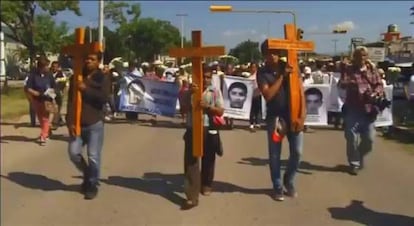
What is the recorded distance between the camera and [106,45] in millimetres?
2705

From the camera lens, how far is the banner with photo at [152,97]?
10.2 m

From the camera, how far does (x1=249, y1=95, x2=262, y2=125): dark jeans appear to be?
9.71m

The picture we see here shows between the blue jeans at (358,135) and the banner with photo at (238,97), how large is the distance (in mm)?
Answer: 4278

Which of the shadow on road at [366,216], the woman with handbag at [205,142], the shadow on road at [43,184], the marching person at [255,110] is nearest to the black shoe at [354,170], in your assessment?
the shadow on road at [366,216]

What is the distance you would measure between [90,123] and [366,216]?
6.42ft

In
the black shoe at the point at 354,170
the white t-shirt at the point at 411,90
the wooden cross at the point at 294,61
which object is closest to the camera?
the wooden cross at the point at 294,61

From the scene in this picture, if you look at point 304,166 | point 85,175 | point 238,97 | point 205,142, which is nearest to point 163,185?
point 205,142

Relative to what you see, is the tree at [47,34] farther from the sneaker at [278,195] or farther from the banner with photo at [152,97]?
the banner with photo at [152,97]

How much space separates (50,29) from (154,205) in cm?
245

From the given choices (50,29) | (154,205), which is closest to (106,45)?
(50,29)

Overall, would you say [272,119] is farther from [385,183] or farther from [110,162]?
[110,162]

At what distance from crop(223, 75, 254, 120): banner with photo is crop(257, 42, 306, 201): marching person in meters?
5.21

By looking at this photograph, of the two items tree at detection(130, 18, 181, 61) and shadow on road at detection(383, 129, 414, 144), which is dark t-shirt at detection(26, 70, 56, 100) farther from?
shadow on road at detection(383, 129, 414, 144)

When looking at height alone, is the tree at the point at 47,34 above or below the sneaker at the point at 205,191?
above
